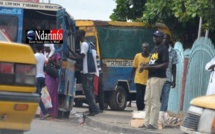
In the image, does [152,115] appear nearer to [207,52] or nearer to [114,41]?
[207,52]

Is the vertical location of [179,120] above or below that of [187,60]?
below

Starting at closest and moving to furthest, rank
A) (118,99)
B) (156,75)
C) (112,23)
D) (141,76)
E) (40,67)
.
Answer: (156,75)
(40,67)
(141,76)
(112,23)
(118,99)

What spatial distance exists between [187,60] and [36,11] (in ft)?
21.2

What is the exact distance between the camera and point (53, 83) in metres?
15.2

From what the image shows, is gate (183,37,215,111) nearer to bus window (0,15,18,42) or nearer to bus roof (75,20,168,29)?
bus roof (75,20,168,29)

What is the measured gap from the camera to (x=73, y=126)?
14195 millimetres

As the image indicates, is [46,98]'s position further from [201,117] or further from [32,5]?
[201,117]

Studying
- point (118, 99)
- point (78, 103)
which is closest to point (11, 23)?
point (78, 103)

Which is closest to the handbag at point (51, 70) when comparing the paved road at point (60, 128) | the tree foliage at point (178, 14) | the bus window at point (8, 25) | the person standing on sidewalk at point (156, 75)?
the paved road at point (60, 128)

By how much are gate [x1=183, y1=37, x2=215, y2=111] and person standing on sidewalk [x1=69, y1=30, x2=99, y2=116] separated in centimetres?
221

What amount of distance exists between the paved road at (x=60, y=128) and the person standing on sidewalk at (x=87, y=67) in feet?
1.95

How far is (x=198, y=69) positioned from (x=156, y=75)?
132 inches

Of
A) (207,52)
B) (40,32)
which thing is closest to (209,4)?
(207,52)

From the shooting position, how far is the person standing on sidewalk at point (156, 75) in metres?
12.3
